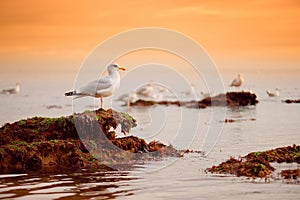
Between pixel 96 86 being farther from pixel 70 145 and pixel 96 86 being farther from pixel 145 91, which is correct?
pixel 145 91

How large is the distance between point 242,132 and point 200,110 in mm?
9553

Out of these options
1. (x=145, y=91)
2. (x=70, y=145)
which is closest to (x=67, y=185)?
(x=70, y=145)

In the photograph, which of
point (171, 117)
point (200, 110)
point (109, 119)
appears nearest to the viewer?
point (109, 119)

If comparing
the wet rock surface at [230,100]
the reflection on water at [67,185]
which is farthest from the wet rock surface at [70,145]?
the wet rock surface at [230,100]

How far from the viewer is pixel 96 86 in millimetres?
15961

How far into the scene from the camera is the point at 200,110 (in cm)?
2942

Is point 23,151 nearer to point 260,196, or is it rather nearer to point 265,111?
point 260,196

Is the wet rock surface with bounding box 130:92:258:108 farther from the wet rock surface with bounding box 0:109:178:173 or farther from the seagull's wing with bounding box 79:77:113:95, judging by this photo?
the wet rock surface with bounding box 0:109:178:173

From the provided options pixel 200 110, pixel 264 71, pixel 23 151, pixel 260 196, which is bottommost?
pixel 260 196

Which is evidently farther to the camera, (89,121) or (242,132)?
(242,132)

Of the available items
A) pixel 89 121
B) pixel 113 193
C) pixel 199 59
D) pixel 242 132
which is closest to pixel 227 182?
pixel 113 193

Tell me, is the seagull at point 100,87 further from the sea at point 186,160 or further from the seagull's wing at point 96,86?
the sea at point 186,160

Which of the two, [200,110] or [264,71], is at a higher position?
[264,71]

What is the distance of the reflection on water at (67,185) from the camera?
11367 millimetres
